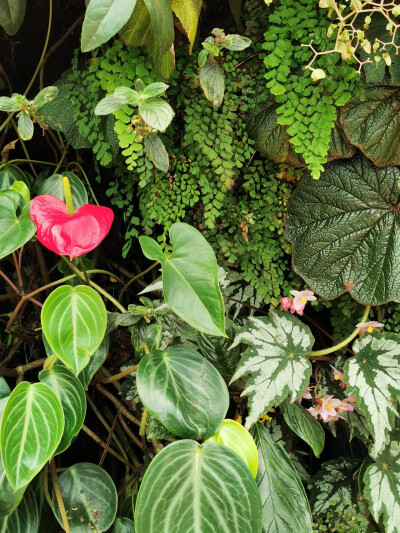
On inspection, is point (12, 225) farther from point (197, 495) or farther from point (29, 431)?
point (197, 495)

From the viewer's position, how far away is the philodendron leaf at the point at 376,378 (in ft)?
3.45

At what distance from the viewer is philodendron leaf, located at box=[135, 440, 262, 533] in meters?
0.88

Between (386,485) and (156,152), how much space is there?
944 mm

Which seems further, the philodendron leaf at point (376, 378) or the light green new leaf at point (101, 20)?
the philodendron leaf at point (376, 378)

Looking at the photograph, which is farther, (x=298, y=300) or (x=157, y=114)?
(x=298, y=300)

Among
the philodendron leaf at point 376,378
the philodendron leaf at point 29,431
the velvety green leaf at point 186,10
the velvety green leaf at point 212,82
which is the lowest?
the philodendron leaf at point 376,378

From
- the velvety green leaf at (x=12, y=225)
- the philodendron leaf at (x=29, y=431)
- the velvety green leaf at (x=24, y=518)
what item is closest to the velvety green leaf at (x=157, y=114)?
the velvety green leaf at (x=12, y=225)

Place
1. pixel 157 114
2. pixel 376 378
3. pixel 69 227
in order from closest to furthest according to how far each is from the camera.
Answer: pixel 69 227
pixel 157 114
pixel 376 378

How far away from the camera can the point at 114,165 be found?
1.38m

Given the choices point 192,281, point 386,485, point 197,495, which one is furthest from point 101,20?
point 386,485

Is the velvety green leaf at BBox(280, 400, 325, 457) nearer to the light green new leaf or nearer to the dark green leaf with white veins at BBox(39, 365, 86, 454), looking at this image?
the dark green leaf with white veins at BBox(39, 365, 86, 454)

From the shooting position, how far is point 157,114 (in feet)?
3.22

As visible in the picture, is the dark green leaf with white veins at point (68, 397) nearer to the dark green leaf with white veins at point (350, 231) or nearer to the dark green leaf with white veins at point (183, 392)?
the dark green leaf with white veins at point (183, 392)

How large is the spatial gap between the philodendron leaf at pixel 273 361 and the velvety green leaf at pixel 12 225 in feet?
1.62
